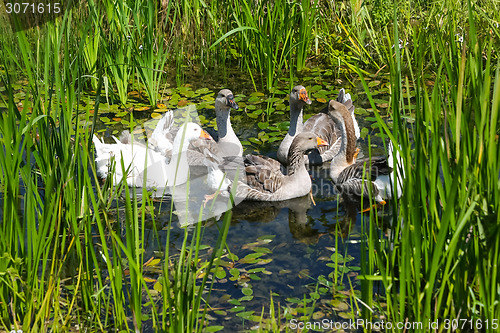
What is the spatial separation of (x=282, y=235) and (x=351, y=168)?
1084 millimetres

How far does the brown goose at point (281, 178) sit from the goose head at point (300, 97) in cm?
54

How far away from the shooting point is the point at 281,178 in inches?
216

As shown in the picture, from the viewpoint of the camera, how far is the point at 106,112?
22.3 feet

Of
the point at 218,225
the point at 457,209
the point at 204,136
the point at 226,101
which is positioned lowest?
the point at 218,225

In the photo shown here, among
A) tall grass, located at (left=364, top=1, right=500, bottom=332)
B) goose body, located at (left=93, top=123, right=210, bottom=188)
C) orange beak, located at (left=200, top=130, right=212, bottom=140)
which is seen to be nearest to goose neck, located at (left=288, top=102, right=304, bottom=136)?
orange beak, located at (left=200, top=130, right=212, bottom=140)

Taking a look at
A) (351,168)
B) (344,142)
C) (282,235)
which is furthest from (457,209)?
(344,142)

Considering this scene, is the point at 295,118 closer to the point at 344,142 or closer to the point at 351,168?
the point at 344,142

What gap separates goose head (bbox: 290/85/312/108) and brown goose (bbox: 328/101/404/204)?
0.87ft

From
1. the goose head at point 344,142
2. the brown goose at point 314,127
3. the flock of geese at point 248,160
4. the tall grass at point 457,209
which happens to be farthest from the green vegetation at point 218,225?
the goose head at point 344,142

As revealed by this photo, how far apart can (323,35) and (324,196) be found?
3.09 meters

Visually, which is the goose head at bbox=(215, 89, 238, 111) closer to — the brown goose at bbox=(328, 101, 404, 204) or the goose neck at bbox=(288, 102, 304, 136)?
the goose neck at bbox=(288, 102, 304, 136)

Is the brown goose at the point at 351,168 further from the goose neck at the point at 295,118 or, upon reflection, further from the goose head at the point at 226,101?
the goose head at the point at 226,101

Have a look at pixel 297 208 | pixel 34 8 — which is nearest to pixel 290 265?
pixel 297 208

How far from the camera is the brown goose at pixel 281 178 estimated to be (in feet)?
17.8
